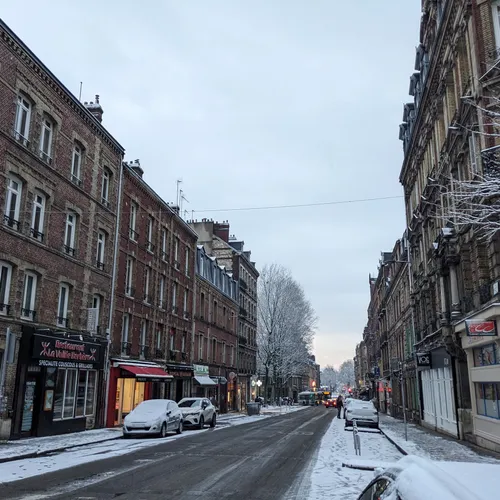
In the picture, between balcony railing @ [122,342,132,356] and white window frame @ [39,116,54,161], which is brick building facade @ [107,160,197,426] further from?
white window frame @ [39,116,54,161]

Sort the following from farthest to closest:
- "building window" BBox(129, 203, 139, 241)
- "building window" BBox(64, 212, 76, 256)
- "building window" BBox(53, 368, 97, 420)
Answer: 1. "building window" BBox(129, 203, 139, 241)
2. "building window" BBox(64, 212, 76, 256)
3. "building window" BBox(53, 368, 97, 420)

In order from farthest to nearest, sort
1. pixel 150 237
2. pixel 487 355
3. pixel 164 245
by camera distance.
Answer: pixel 164 245
pixel 150 237
pixel 487 355

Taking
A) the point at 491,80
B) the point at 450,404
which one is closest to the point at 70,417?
the point at 450,404

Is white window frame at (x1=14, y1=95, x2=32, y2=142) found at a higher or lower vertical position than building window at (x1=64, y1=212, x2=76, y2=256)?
higher

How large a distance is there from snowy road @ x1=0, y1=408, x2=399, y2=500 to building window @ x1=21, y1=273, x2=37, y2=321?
18.6 feet

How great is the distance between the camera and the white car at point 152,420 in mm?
20391

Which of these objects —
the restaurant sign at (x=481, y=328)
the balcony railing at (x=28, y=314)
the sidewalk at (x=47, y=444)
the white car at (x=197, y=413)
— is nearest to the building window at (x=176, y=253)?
the white car at (x=197, y=413)

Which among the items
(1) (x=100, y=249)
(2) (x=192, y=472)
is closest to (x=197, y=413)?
(1) (x=100, y=249)

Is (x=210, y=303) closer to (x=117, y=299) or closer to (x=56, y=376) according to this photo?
(x=117, y=299)

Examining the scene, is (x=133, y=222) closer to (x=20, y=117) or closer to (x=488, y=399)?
(x=20, y=117)

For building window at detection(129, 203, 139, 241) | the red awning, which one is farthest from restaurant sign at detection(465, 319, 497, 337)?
building window at detection(129, 203, 139, 241)

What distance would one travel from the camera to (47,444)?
17094 mm

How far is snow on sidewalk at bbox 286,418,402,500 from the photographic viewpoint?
30.6 ft

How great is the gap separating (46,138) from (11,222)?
4591 mm
